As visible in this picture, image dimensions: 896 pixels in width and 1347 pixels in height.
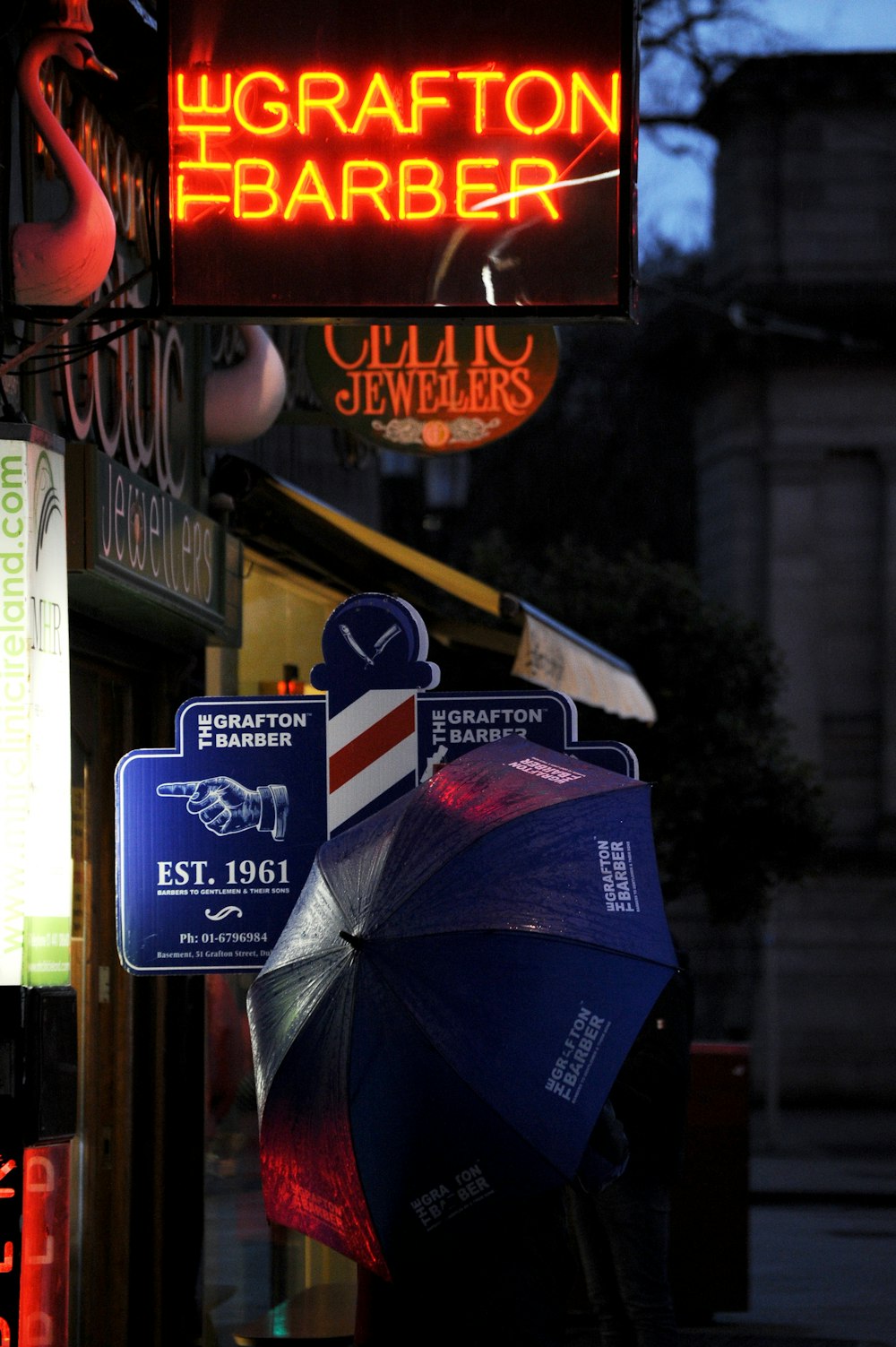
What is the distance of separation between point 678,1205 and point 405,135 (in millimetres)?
6052

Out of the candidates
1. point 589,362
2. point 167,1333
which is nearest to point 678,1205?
point 167,1333

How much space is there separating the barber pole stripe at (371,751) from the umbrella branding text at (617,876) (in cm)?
90

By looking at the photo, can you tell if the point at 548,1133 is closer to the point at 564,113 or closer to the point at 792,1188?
the point at 564,113

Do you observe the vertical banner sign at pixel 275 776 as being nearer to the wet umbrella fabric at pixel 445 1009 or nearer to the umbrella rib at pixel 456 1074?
the wet umbrella fabric at pixel 445 1009

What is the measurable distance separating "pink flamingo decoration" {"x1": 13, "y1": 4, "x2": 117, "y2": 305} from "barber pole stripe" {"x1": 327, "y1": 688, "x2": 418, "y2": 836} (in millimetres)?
1542

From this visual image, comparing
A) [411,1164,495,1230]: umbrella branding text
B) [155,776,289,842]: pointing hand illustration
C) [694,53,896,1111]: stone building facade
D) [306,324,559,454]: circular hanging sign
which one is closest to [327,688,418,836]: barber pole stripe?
[155,776,289,842]: pointing hand illustration

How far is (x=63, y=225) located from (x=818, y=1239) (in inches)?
393

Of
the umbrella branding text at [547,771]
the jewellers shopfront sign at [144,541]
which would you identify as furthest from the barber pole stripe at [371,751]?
the jewellers shopfront sign at [144,541]

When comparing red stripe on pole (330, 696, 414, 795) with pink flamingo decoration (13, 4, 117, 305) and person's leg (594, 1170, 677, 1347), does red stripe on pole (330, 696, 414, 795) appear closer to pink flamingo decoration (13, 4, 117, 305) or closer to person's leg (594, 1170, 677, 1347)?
pink flamingo decoration (13, 4, 117, 305)

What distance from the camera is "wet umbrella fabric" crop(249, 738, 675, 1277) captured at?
→ 14.0ft

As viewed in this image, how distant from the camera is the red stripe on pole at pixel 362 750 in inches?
217

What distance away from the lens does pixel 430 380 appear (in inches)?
396

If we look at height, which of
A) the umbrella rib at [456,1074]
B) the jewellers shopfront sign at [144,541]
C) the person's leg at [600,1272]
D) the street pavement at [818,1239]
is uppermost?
the jewellers shopfront sign at [144,541]

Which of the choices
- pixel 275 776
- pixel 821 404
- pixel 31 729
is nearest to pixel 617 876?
pixel 275 776
